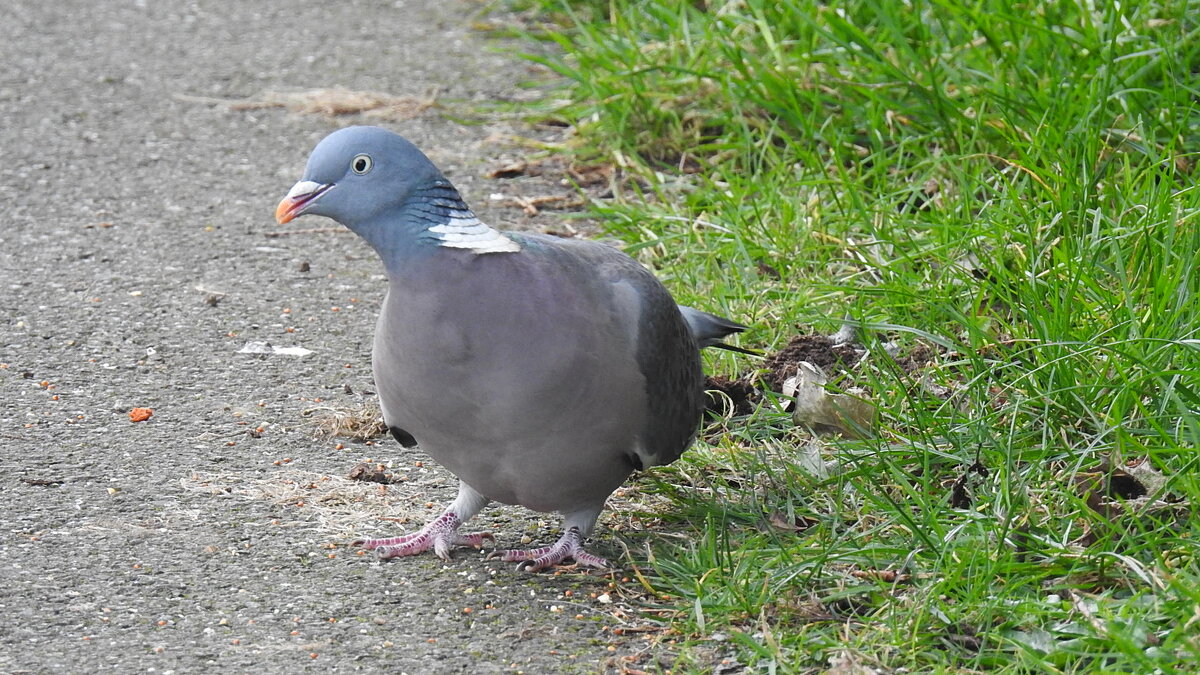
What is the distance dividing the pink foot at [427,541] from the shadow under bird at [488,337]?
204 millimetres

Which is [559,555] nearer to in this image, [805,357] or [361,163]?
[361,163]

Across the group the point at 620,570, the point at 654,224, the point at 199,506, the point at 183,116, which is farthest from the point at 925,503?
the point at 183,116

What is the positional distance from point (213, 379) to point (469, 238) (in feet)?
5.07

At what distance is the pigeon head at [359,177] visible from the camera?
2.96m

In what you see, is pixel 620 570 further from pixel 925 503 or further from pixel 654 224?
pixel 654 224

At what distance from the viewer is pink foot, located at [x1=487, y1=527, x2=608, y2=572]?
3299 mm

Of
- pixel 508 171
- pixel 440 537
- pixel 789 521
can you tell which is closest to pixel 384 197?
pixel 440 537

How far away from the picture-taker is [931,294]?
399cm

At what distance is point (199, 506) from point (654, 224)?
2.00 metres

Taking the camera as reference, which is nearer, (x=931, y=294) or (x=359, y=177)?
(x=359, y=177)

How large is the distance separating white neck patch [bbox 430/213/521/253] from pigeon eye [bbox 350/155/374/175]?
179 mm

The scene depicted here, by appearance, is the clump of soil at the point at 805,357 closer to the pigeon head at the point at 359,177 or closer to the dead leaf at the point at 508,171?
the pigeon head at the point at 359,177

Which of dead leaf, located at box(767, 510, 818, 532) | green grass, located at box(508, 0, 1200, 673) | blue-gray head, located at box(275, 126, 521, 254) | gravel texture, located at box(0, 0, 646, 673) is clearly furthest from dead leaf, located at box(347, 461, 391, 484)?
dead leaf, located at box(767, 510, 818, 532)

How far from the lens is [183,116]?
20.9ft
